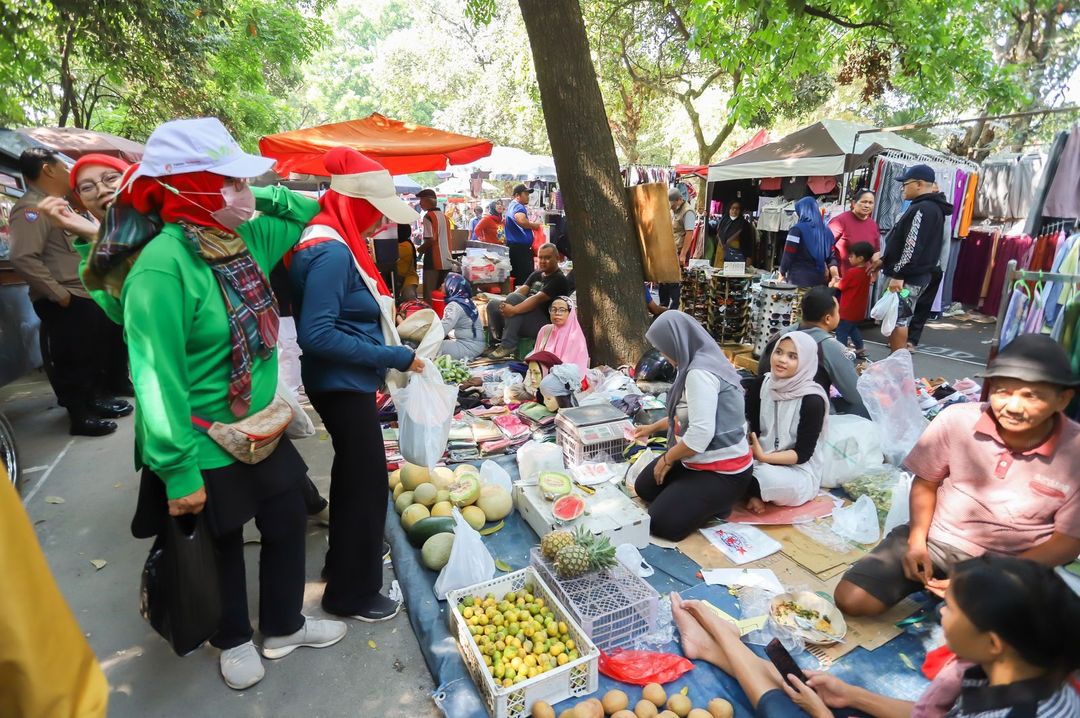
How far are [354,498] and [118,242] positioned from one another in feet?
4.28

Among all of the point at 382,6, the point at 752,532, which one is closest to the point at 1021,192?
the point at 752,532

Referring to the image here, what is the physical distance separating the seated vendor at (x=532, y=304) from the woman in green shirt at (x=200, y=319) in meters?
4.10

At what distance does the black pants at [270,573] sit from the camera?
7.18 ft

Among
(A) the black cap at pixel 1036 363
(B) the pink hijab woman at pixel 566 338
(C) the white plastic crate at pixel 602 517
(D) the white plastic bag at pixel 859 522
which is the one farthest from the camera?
(B) the pink hijab woman at pixel 566 338

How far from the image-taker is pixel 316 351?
2.22 m

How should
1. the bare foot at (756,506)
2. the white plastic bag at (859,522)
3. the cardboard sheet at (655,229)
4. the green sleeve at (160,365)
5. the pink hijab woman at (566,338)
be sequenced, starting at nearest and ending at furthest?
the green sleeve at (160,365), the white plastic bag at (859,522), the bare foot at (756,506), the cardboard sheet at (655,229), the pink hijab woman at (566,338)

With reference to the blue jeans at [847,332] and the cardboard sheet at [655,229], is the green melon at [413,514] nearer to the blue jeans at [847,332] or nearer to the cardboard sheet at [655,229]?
the cardboard sheet at [655,229]

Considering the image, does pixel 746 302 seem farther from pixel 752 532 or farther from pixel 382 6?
pixel 382 6

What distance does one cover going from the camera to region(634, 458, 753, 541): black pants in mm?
3285

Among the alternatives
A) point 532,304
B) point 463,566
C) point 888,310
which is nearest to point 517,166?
point 532,304

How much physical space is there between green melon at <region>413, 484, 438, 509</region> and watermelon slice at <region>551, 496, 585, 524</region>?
716 millimetres

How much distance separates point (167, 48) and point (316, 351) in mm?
11023

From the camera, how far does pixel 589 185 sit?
522 cm

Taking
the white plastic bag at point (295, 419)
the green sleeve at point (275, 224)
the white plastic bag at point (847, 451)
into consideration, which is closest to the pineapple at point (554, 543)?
the white plastic bag at point (295, 419)
